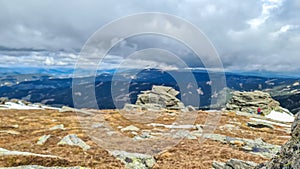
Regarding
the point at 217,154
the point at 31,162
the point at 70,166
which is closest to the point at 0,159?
the point at 31,162

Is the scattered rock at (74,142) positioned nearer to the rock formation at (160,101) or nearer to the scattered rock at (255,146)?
the scattered rock at (255,146)

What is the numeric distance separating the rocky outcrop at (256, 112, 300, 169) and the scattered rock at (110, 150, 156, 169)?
457 inches

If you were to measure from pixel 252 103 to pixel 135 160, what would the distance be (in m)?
92.1

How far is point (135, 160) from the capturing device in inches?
844

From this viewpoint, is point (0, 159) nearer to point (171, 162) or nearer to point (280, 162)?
point (171, 162)

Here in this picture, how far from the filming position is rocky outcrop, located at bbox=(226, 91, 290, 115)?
102750mm

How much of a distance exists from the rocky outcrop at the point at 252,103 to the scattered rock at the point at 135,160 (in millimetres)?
88000

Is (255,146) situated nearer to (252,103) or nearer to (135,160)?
(135,160)

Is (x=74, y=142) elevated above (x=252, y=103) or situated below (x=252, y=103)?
above

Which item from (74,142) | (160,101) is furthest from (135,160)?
(160,101)

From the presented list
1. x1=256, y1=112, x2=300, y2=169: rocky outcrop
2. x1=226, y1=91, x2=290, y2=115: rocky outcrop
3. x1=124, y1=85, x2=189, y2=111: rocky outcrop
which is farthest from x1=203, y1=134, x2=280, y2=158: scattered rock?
x1=226, y1=91, x2=290, y2=115: rocky outcrop

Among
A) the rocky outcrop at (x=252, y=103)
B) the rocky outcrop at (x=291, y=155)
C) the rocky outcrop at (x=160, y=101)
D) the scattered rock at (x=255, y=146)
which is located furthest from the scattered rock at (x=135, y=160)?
the rocky outcrop at (x=252, y=103)

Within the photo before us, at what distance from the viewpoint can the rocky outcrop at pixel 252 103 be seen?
103 meters

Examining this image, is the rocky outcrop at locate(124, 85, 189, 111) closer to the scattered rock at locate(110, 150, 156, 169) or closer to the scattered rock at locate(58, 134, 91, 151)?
the scattered rock at locate(58, 134, 91, 151)
